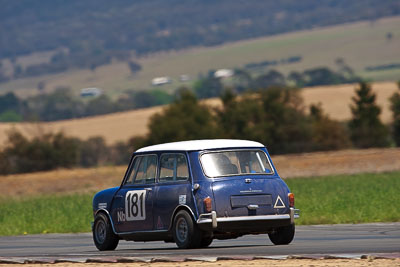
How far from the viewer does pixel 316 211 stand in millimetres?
27266

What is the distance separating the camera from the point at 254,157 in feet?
56.5

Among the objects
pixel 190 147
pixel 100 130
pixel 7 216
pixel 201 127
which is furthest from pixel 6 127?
pixel 190 147

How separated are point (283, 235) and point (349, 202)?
1227cm

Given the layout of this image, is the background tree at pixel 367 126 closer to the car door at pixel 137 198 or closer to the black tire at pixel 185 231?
the car door at pixel 137 198

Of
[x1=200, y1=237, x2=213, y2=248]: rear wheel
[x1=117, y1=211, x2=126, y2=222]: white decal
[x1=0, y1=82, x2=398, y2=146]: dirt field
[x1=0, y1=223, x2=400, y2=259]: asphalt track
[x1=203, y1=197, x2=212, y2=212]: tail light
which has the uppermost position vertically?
[x1=0, y1=82, x2=398, y2=146]: dirt field

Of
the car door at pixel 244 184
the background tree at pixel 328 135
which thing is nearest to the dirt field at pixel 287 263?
the car door at pixel 244 184

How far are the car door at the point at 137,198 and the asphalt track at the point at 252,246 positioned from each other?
0.48m

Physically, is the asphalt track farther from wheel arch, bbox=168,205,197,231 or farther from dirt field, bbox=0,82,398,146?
dirt field, bbox=0,82,398,146

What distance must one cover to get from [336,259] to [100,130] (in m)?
117

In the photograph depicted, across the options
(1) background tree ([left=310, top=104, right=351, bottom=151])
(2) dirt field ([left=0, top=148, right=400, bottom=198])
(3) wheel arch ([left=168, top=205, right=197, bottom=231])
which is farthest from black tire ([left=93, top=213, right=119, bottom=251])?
(1) background tree ([left=310, top=104, right=351, bottom=151])

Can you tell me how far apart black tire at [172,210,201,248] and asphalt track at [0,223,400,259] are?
19 centimetres

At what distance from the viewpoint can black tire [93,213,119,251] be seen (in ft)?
60.2

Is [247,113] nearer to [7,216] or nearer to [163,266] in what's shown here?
[7,216]

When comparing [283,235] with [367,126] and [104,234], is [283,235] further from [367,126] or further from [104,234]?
[367,126]
